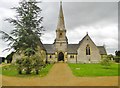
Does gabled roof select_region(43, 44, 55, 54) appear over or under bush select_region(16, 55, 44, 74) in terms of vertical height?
over

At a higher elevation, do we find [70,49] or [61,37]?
[61,37]

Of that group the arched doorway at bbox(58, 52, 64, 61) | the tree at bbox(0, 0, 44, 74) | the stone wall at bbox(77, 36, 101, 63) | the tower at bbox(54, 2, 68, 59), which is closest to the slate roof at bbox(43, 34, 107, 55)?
the tower at bbox(54, 2, 68, 59)

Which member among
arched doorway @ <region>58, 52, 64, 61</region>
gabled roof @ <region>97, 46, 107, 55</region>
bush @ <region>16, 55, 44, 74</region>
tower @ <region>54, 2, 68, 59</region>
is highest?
tower @ <region>54, 2, 68, 59</region>

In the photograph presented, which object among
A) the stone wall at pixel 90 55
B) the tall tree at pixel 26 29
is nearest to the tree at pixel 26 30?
the tall tree at pixel 26 29

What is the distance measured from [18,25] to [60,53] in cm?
3517

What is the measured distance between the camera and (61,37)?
66562 mm

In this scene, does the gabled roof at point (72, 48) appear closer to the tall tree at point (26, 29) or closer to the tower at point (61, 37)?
the tower at point (61, 37)

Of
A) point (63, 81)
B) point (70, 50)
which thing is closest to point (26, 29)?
point (63, 81)

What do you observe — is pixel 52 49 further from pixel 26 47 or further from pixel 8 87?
pixel 8 87

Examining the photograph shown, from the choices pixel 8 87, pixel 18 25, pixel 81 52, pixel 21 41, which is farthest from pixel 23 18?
pixel 81 52

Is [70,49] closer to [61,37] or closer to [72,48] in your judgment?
[72,48]

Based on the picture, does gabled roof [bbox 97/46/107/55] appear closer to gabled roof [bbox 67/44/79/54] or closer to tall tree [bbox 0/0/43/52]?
gabled roof [bbox 67/44/79/54]

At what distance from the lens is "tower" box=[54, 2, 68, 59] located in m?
65.4

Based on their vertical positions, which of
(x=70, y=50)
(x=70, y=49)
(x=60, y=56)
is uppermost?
(x=70, y=49)
